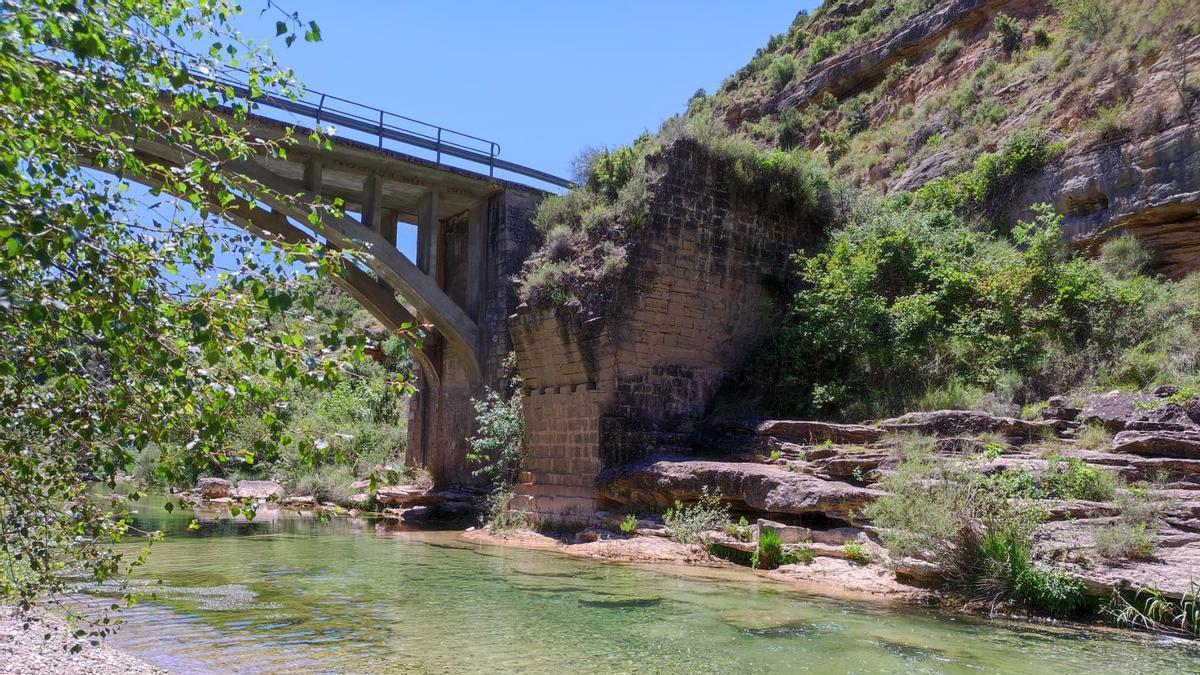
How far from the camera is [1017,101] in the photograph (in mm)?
17453

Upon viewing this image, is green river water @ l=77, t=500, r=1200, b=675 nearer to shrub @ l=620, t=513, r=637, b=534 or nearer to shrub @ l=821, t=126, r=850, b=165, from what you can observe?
shrub @ l=620, t=513, r=637, b=534

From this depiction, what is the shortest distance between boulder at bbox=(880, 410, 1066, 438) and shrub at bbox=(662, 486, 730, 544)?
230cm

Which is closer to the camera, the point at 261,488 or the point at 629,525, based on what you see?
the point at 629,525

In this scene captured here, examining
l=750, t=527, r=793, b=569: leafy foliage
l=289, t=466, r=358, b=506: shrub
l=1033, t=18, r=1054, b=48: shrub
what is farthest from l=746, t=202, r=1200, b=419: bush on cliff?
l=289, t=466, r=358, b=506: shrub

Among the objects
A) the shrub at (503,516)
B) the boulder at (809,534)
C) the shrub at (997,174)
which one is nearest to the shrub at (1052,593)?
the boulder at (809,534)

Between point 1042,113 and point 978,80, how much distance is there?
182 inches

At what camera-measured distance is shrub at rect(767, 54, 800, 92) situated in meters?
29.3

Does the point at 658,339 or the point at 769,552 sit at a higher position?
the point at 658,339

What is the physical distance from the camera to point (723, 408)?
1377 cm

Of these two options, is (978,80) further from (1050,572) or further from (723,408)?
(1050,572)

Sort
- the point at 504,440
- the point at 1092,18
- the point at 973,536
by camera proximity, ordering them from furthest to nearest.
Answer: the point at 1092,18
the point at 504,440
the point at 973,536

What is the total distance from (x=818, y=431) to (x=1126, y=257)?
5.20 metres

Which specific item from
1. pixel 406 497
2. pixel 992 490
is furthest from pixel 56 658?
pixel 406 497

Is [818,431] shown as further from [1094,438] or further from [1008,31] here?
[1008,31]
